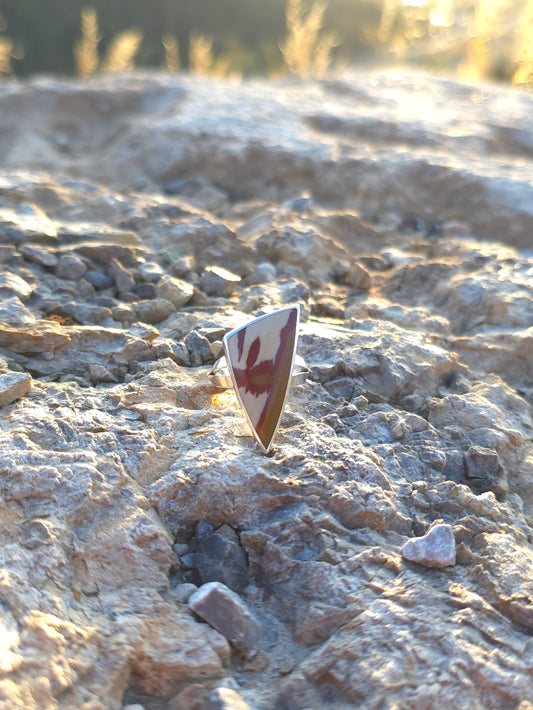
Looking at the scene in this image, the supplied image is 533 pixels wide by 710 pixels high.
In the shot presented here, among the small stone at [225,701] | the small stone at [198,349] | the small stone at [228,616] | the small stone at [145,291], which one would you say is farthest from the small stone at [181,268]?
the small stone at [225,701]

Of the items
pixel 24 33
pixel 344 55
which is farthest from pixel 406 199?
pixel 344 55

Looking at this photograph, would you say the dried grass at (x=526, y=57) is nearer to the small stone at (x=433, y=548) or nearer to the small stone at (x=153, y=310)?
the small stone at (x=153, y=310)

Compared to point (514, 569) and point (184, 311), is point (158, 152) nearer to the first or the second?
point (184, 311)

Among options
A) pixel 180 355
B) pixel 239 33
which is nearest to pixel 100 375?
pixel 180 355

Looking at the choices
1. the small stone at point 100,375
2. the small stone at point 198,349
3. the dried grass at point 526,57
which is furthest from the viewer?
the dried grass at point 526,57

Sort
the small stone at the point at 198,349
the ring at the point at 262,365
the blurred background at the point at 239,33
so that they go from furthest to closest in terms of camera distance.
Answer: the blurred background at the point at 239,33 → the small stone at the point at 198,349 → the ring at the point at 262,365

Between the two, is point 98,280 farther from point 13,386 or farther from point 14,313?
point 13,386
